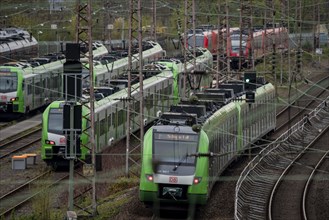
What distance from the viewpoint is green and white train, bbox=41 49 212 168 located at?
35281 millimetres

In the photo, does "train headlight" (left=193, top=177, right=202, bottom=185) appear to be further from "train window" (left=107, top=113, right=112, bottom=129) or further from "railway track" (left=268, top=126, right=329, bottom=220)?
"train window" (left=107, top=113, right=112, bottom=129)

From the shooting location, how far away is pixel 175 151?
26.0 meters

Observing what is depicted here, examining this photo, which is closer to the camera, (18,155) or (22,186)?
(22,186)

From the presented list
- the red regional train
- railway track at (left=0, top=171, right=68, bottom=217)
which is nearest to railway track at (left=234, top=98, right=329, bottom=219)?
railway track at (left=0, top=171, right=68, bottom=217)

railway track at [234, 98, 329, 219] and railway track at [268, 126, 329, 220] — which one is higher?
→ railway track at [234, 98, 329, 219]

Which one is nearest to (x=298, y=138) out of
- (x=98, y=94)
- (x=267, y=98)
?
(x=267, y=98)

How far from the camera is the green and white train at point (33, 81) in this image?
44906mm

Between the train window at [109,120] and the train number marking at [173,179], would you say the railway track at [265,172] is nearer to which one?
the train number marking at [173,179]

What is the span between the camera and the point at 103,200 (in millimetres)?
30750

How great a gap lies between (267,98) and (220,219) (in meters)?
14.9

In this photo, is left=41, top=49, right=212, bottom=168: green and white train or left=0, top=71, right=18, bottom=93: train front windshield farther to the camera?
left=0, top=71, right=18, bottom=93: train front windshield

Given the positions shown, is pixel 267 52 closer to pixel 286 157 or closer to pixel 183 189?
pixel 286 157

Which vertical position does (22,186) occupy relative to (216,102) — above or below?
below

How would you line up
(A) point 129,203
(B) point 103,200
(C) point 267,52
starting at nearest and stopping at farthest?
(A) point 129,203, (B) point 103,200, (C) point 267,52
